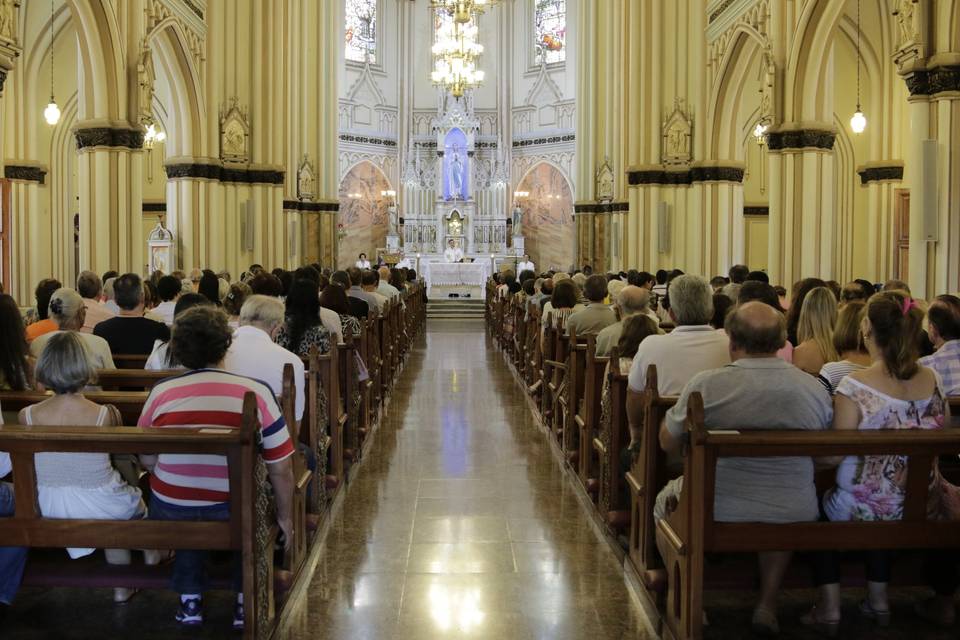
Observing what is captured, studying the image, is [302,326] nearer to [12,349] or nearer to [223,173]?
[12,349]

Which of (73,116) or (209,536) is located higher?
(73,116)

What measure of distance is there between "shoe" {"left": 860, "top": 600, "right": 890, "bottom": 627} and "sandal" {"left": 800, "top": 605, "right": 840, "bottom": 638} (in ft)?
0.75

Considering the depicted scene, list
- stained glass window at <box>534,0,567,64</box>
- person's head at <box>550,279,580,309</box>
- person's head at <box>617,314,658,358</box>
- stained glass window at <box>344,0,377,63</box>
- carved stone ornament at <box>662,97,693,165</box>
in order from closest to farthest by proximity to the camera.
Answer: person's head at <box>617,314,658,358</box>
person's head at <box>550,279,580,309</box>
carved stone ornament at <box>662,97,693,165</box>
stained glass window at <box>344,0,377,63</box>
stained glass window at <box>534,0,567,64</box>

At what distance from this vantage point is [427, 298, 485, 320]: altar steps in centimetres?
2920

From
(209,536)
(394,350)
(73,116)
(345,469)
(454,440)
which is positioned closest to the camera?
(209,536)

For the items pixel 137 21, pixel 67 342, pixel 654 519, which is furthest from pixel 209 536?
pixel 137 21

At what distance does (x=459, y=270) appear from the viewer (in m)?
32.5

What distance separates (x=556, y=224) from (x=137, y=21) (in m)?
26.0

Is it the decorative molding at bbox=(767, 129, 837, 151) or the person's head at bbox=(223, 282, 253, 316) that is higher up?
the decorative molding at bbox=(767, 129, 837, 151)

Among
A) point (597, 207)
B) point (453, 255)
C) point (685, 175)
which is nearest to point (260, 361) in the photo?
point (685, 175)

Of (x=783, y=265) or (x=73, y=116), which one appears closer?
(x=783, y=265)

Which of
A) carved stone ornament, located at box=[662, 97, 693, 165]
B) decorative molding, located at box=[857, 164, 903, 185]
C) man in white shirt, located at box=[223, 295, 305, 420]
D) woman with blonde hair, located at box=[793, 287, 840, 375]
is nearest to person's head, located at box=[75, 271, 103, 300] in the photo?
man in white shirt, located at box=[223, 295, 305, 420]

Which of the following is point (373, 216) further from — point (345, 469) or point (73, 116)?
point (345, 469)

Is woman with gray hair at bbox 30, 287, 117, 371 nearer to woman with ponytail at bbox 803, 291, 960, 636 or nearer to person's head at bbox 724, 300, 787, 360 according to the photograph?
person's head at bbox 724, 300, 787, 360
